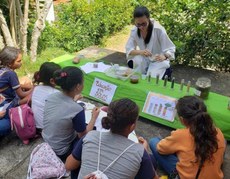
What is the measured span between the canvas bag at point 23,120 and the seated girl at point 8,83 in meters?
0.13

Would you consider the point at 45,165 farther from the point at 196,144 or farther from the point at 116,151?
the point at 196,144

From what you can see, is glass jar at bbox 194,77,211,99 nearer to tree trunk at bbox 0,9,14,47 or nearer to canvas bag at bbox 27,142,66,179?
canvas bag at bbox 27,142,66,179

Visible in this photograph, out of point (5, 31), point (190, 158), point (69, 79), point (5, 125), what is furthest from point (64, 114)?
point (5, 31)

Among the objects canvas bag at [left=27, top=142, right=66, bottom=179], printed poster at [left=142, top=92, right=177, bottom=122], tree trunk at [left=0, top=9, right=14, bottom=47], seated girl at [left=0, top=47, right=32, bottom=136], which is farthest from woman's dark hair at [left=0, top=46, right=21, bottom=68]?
tree trunk at [left=0, top=9, right=14, bottom=47]

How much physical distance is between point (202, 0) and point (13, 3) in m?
3.73

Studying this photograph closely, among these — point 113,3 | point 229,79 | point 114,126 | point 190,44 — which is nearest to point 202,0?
point 190,44

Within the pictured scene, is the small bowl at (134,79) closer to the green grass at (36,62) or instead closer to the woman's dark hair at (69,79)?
the woman's dark hair at (69,79)

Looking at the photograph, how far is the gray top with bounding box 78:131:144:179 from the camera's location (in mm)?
1800

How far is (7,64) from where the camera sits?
325 centimetres

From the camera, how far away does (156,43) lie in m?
4.26

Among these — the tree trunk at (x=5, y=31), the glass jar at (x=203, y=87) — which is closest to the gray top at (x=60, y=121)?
the glass jar at (x=203, y=87)

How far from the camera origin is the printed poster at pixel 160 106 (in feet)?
10.9

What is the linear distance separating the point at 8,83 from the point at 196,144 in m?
2.16

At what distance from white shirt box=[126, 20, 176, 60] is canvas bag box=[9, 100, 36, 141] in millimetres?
1949
